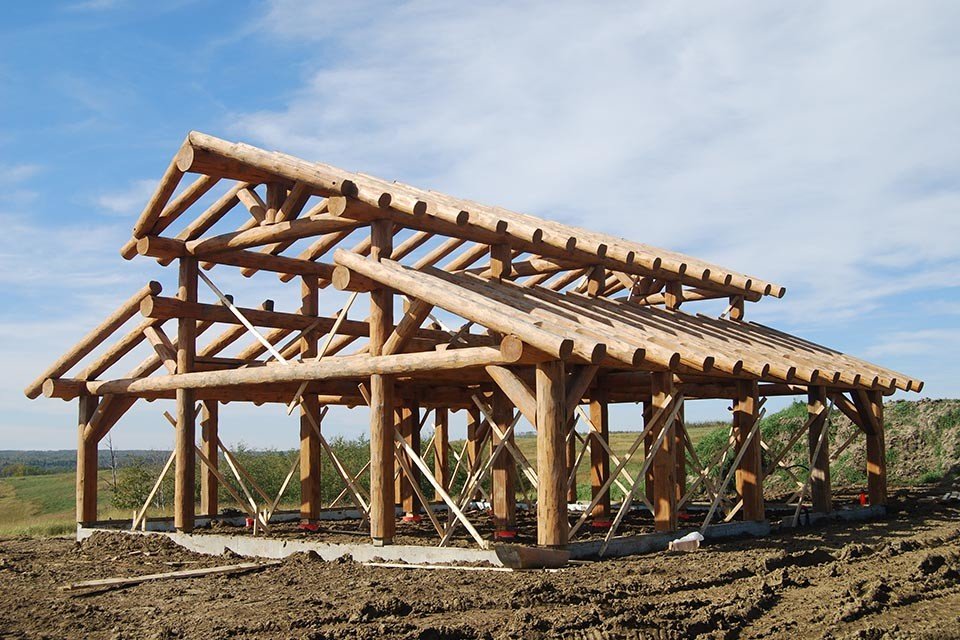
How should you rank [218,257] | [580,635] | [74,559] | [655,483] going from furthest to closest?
[218,257]
[74,559]
[655,483]
[580,635]

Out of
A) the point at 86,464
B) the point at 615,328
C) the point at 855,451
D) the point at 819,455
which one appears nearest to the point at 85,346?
the point at 86,464

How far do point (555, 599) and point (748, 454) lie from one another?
749 centimetres

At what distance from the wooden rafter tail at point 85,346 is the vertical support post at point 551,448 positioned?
28.8 ft

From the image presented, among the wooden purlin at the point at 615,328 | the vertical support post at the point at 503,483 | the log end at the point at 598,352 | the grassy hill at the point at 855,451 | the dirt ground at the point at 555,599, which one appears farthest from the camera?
the grassy hill at the point at 855,451

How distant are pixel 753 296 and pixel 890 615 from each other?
12013 mm

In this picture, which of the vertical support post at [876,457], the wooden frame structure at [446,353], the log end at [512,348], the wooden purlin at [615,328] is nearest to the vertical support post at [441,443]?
the wooden frame structure at [446,353]

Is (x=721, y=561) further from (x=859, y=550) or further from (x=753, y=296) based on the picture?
(x=753, y=296)

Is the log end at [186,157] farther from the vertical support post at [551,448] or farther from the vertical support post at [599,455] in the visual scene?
the vertical support post at [599,455]

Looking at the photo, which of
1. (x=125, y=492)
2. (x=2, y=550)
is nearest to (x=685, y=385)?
(x=2, y=550)

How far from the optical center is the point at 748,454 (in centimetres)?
1559

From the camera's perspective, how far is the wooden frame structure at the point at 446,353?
11.8 meters

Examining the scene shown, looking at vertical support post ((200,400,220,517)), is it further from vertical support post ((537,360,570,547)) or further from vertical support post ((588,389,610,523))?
vertical support post ((537,360,570,547))

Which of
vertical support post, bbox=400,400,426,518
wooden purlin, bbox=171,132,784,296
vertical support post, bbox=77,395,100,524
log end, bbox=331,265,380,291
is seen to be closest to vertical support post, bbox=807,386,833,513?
wooden purlin, bbox=171,132,784,296

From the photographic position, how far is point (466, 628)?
26.7ft
